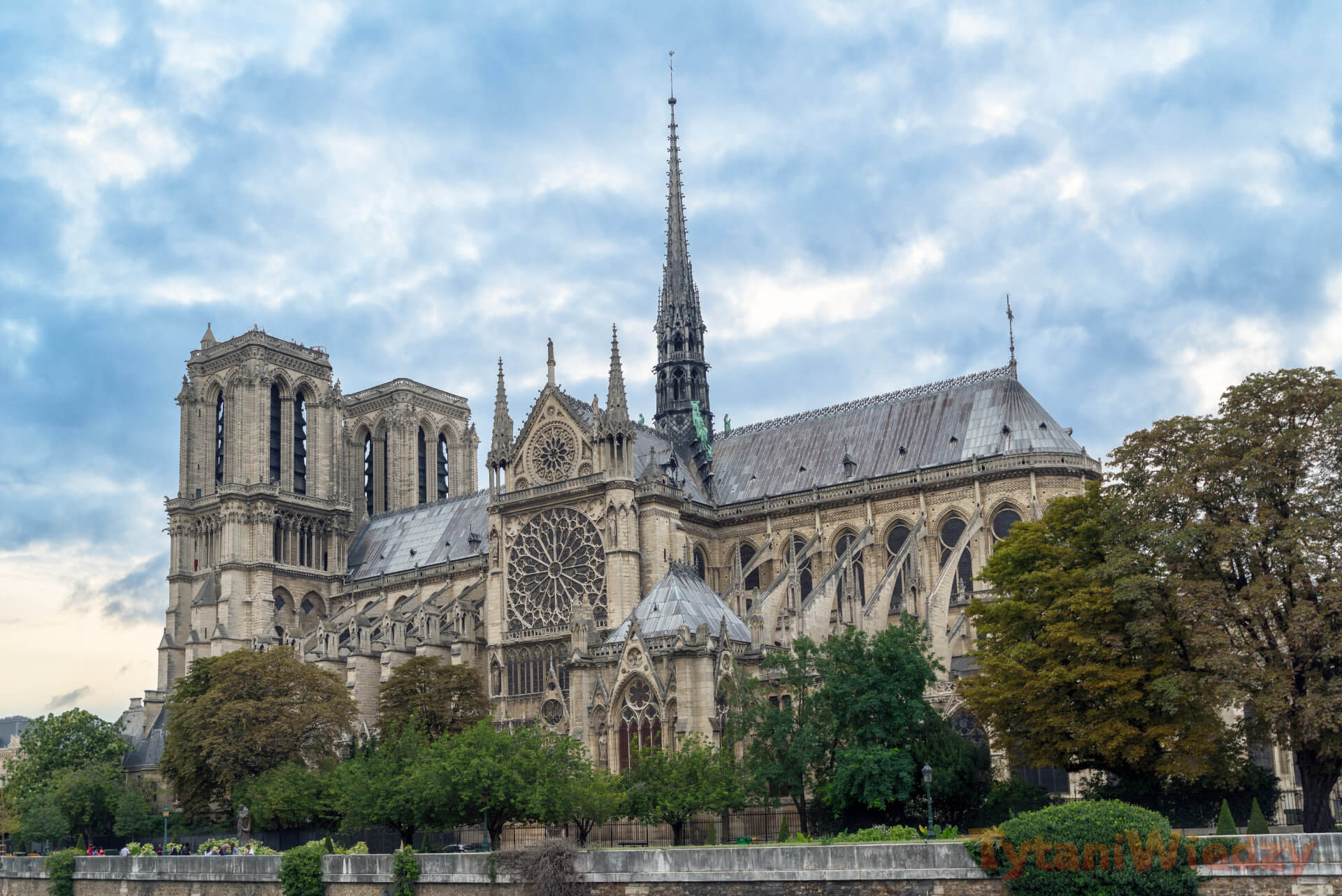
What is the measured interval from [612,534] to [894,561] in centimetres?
1317

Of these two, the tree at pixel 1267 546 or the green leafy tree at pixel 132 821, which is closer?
the tree at pixel 1267 546

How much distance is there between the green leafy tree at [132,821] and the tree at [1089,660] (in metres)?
40.2

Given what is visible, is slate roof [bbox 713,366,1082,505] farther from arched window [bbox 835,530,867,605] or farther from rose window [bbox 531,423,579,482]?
rose window [bbox 531,423,579,482]

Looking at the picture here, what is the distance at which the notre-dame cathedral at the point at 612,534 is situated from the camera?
53188 mm

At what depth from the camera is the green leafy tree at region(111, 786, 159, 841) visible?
6494 centimetres

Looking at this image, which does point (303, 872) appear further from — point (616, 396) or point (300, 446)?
point (300, 446)

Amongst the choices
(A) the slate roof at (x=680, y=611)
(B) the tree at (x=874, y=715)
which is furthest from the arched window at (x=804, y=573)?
(B) the tree at (x=874, y=715)

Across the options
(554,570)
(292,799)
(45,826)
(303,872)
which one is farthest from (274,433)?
(303,872)

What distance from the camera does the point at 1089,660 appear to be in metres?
38.8

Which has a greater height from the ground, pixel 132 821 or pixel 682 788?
pixel 682 788

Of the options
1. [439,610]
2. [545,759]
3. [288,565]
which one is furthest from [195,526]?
[545,759]

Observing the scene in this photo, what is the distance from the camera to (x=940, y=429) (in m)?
68.5

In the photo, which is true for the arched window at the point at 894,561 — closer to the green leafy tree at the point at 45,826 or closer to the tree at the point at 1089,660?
the tree at the point at 1089,660

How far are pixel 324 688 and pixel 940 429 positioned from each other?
30.6 metres
